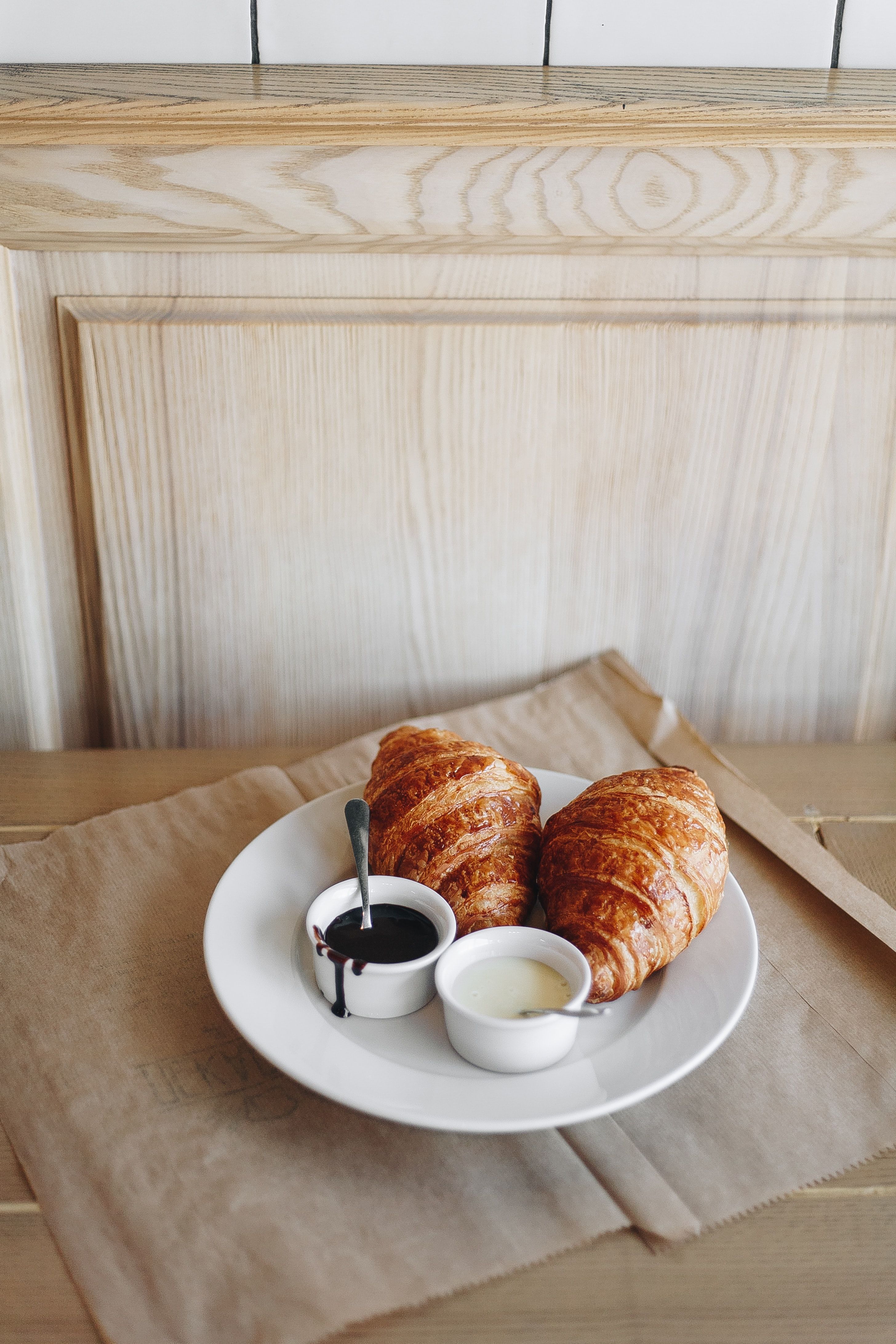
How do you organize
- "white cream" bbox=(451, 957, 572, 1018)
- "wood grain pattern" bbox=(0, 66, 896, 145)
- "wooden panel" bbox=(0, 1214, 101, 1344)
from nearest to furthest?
"wooden panel" bbox=(0, 1214, 101, 1344) < "white cream" bbox=(451, 957, 572, 1018) < "wood grain pattern" bbox=(0, 66, 896, 145)

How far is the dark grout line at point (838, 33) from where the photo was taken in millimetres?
943

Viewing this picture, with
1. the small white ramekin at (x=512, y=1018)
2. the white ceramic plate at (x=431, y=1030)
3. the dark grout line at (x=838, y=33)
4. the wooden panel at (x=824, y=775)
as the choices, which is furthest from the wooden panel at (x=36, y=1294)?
the dark grout line at (x=838, y=33)

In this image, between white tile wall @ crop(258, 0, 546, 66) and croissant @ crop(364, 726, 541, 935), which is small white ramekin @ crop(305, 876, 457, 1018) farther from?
white tile wall @ crop(258, 0, 546, 66)

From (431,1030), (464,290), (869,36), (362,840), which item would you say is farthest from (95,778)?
(869,36)

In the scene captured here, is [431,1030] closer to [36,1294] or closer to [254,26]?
[36,1294]

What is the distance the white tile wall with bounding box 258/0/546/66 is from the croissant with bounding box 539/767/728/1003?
702 mm

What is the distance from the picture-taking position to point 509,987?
0.68m

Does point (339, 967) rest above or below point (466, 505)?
below

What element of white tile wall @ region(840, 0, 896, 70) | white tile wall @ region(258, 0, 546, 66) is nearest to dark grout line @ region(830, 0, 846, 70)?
white tile wall @ region(840, 0, 896, 70)

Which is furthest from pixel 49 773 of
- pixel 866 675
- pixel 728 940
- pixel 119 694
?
pixel 866 675

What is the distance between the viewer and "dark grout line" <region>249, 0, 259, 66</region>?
931 millimetres

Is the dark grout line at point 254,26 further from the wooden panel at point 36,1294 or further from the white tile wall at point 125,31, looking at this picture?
the wooden panel at point 36,1294

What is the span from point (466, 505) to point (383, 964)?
542 mm

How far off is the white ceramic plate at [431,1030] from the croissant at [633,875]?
28 mm
